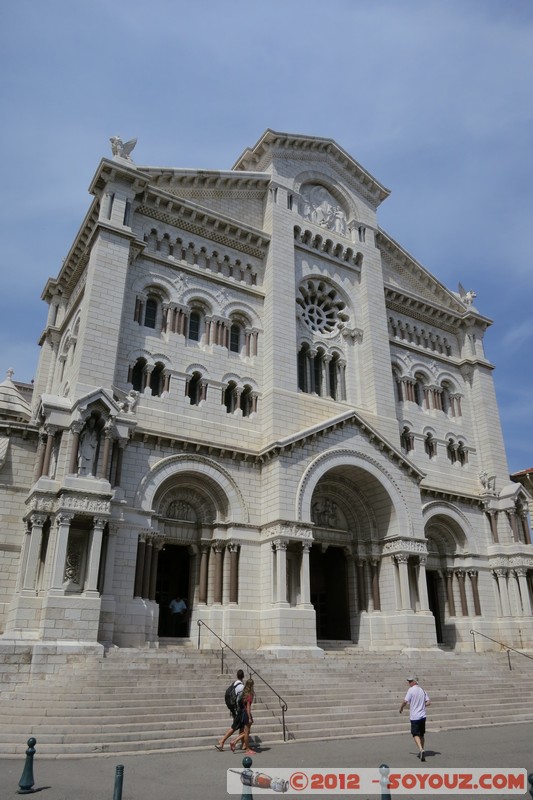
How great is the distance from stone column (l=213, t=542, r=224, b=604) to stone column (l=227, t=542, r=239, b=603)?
18.7 inches

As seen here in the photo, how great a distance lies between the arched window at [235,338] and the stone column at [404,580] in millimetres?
11968

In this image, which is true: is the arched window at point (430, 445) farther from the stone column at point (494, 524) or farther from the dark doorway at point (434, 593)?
the dark doorway at point (434, 593)

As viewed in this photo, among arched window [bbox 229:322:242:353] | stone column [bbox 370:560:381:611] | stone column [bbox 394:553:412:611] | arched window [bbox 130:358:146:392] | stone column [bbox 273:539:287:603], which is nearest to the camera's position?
stone column [bbox 273:539:287:603]

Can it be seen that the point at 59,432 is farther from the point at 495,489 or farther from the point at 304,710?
the point at 495,489

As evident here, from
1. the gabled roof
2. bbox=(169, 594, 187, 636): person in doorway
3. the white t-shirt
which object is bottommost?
the white t-shirt

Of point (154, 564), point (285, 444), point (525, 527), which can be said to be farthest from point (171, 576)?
point (525, 527)

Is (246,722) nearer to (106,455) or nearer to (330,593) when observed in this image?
(106,455)

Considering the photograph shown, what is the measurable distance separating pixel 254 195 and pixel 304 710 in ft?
81.7

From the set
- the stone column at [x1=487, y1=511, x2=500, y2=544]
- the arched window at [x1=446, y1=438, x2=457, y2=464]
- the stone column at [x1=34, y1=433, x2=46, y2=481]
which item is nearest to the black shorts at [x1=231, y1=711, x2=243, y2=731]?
the stone column at [x1=34, y1=433, x2=46, y2=481]

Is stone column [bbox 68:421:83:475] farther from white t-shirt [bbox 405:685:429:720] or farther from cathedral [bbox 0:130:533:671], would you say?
white t-shirt [bbox 405:685:429:720]

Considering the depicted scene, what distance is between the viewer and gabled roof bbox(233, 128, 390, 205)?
33000 mm

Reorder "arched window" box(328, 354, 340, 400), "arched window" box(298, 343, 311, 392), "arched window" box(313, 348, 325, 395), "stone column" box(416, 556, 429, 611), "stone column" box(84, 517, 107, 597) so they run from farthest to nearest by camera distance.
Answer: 1. "arched window" box(328, 354, 340, 400)
2. "arched window" box(313, 348, 325, 395)
3. "arched window" box(298, 343, 311, 392)
4. "stone column" box(416, 556, 429, 611)
5. "stone column" box(84, 517, 107, 597)

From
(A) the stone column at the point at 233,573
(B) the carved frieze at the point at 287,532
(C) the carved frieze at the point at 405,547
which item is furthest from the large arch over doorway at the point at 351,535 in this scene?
(A) the stone column at the point at 233,573

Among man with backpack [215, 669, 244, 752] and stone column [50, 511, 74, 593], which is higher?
stone column [50, 511, 74, 593]
